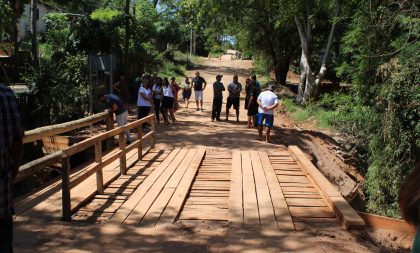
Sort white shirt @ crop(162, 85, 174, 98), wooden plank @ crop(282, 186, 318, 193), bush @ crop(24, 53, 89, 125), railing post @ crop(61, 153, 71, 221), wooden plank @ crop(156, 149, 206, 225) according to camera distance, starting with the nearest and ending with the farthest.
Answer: railing post @ crop(61, 153, 71, 221), wooden plank @ crop(156, 149, 206, 225), wooden plank @ crop(282, 186, 318, 193), bush @ crop(24, 53, 89, 125), white shirt @ crop(162, 85, 174, 98)

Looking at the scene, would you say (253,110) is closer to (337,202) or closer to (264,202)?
(264,202)

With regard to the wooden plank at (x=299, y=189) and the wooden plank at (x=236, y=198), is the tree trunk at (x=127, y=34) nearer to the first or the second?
the wooden plank at (x=236, y=198)

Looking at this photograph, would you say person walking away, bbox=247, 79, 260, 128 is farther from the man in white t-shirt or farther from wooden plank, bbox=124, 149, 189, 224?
wooden plank, bbox=124, 149, 189, 224

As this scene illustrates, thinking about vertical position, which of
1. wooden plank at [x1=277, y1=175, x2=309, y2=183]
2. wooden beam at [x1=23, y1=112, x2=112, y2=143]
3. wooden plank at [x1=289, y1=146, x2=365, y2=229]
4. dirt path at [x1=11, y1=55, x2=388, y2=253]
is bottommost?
dirt path at [x1=11, y1=55, x2=388, y2=253]

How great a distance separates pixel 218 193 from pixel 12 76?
20.4m

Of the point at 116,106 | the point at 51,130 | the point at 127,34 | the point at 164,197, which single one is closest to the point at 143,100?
the point at 116,106

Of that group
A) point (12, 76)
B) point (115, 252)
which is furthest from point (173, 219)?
point (12, 76)

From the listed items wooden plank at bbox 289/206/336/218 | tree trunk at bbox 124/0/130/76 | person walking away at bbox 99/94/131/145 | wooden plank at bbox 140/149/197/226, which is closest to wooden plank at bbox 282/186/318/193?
wooden plank at bbox 289/206/336/218

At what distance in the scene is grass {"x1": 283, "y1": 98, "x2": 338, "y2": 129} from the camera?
19125mm

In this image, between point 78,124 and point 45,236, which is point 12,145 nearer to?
point 45,236

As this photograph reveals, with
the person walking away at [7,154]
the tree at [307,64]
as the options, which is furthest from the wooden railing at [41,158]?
the tree at [307,64]

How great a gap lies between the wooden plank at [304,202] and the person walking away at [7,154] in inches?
171

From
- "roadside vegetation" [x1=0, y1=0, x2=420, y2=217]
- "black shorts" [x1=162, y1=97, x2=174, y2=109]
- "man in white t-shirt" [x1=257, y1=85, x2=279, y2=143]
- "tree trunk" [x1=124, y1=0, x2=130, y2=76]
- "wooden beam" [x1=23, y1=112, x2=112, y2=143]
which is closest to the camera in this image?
"wooden beam" [x1=23, y1=112, x2=112, y2=143]

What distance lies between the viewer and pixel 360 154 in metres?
15.7
